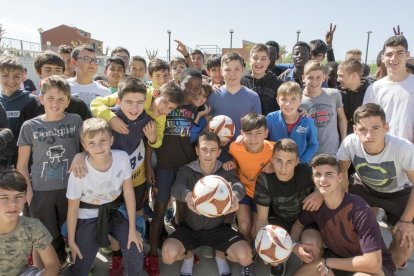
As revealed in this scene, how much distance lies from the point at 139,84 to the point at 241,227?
193cm

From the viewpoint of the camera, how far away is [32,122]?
9.86 ft

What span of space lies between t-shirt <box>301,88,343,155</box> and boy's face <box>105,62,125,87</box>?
8.67 feet

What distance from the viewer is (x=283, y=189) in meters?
3.33

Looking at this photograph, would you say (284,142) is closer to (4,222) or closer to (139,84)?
(139,84)

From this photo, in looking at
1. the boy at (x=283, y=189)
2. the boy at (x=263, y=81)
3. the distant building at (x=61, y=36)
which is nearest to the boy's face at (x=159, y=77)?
the boy at (x=263, y=81)

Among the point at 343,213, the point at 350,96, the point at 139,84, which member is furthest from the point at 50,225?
the point at 350,96

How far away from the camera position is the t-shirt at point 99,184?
9.61ft

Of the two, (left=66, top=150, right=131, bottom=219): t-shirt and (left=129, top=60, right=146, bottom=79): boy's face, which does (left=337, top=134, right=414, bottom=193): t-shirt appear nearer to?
(left=66, top=150, right=131, bottom=219): t-shirt

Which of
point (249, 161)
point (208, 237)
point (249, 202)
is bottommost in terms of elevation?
point (208, 237)

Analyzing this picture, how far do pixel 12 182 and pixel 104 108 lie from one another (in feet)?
3.66

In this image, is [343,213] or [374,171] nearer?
[343,213]

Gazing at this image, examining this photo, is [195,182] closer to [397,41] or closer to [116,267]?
[116,267]

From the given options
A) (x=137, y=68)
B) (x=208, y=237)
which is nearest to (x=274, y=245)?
(x=208, y=237)

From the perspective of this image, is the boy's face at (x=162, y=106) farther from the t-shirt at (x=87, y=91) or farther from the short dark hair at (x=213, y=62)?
the short dark hair at (x=213, y=62)
